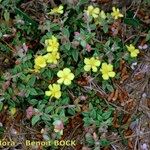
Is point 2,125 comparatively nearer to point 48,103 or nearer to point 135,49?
point 48,103

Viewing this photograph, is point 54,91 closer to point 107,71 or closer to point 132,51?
point 107,71

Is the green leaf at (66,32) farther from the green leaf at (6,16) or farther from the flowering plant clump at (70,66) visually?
the green leaf at (6,16)

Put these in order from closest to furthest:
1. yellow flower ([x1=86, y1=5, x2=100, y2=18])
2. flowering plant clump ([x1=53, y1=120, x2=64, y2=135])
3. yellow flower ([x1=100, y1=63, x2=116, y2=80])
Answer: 1. flowering plant clump ([x1=53, y1=120, x2=64, y2=135])
2. yellow flower ([x1=100, y1=63, x2=116, y2=80])
3. yellow flower ([x1=86, y1=5, x2=100, y2=18])

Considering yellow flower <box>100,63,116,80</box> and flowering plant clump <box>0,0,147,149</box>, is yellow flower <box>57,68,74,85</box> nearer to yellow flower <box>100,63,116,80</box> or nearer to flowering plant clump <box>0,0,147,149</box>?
flowering plant clump <box>0,0,147,149</box>

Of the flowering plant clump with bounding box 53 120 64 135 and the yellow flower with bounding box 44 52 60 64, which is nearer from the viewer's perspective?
the flowering plant clump with bounding box 53 120 64 135

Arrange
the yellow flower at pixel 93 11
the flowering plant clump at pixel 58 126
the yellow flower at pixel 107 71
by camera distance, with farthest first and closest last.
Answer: the yellow flower at pixel 93 11 → the yellow flower at pixel 107 71 → the flowering plant clump at pixel 58 126

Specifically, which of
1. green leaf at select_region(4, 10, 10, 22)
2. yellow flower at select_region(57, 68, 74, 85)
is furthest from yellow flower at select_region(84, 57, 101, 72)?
green leaf at select_region(4, 10, 10, 22)

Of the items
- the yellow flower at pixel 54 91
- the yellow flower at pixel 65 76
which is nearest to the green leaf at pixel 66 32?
the yellow flower at pixel 65 76

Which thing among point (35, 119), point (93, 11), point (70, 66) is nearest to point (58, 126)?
point (35, 119)
